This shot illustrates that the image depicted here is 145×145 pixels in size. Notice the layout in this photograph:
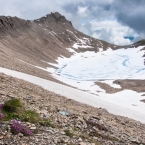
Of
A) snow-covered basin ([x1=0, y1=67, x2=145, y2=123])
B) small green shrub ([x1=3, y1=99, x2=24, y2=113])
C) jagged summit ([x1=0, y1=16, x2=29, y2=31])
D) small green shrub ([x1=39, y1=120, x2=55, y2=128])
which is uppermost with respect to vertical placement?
jagged summit ([x1=0, y1=16, x2=29, y2=31])

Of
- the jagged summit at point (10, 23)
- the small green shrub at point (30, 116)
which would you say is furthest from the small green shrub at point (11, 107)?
the jagged summit at point (10, 23)

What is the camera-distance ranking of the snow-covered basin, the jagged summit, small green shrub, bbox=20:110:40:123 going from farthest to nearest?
the jagged summit < the snow-covered basin < small green shrub, bbox=20:110:40:123

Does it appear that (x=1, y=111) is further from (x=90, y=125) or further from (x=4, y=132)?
(x=90, y=125)

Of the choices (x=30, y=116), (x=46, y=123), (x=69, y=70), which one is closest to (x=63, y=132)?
(x=46, y=123)

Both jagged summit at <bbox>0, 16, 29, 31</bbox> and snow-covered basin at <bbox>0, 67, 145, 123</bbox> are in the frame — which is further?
jagged summit at <bbox>0, 16, 29, 31</bbox>

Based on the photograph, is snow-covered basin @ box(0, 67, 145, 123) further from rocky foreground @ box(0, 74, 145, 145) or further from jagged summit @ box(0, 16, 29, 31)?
jagged summit @ box(0, 16, 29, 31)

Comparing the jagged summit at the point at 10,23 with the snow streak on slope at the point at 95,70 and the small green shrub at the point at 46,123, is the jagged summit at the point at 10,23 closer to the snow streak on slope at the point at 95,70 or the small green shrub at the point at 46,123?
the snow streak on slope at the point at 95,70

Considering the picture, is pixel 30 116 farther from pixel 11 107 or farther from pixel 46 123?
pixel 11 107

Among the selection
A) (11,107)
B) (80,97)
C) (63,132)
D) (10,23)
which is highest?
(10,23)

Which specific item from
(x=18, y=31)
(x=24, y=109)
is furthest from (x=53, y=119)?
(x=18, y=31)

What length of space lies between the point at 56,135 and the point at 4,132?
281 centimetres

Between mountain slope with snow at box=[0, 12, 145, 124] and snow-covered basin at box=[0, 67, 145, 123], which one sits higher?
mountain slope with snow at box=[0, 12, 145, 124]

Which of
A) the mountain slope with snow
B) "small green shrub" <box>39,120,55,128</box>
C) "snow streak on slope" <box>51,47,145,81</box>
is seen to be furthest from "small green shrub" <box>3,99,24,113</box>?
"snow streak on slope" <box>51,47,145,81</box>

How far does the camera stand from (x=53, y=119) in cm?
1439
